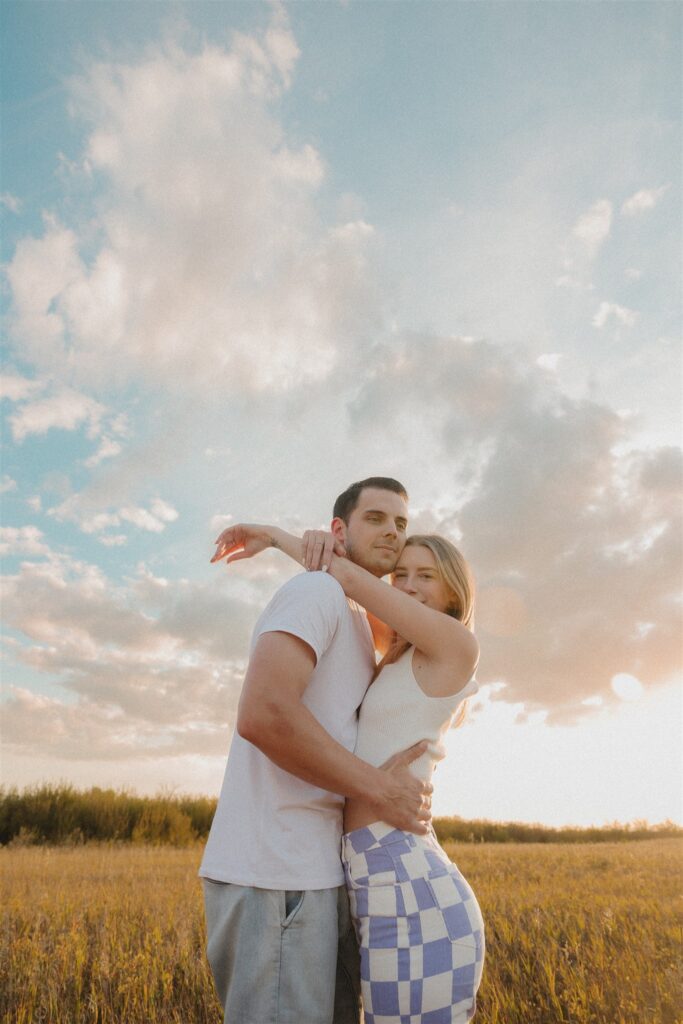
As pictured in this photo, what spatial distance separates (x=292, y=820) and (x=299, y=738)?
0.40 m

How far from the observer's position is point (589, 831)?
21.0 meters

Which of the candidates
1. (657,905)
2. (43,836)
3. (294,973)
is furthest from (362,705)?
(43,836)

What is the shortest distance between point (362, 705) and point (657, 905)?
5.01m

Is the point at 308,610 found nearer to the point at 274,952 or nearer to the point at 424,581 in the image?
the point at 424,581

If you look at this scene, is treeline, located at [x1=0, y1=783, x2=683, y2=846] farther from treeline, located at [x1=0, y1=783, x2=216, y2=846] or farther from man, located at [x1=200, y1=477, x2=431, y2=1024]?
man, located at [x1=200, y1=477, x2=431, y2=1024]

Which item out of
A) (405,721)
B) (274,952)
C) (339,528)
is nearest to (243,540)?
(339,528)

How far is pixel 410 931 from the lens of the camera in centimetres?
288

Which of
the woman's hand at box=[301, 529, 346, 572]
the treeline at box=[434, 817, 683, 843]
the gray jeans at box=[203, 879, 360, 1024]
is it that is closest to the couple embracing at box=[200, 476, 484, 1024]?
the gray jeans at box=[203, 879, 360, 1024]

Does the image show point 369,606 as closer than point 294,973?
No

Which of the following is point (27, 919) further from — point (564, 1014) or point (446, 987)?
point (446, 987)

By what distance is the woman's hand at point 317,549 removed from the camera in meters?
3.63

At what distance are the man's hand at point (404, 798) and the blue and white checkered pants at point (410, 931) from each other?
0.06 metres

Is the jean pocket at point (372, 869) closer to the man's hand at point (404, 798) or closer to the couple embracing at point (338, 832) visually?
the couple embracing at point (338, 832)

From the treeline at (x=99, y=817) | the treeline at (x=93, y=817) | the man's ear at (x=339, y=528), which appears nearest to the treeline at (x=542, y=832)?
the treeline at (x=99, y=817)
